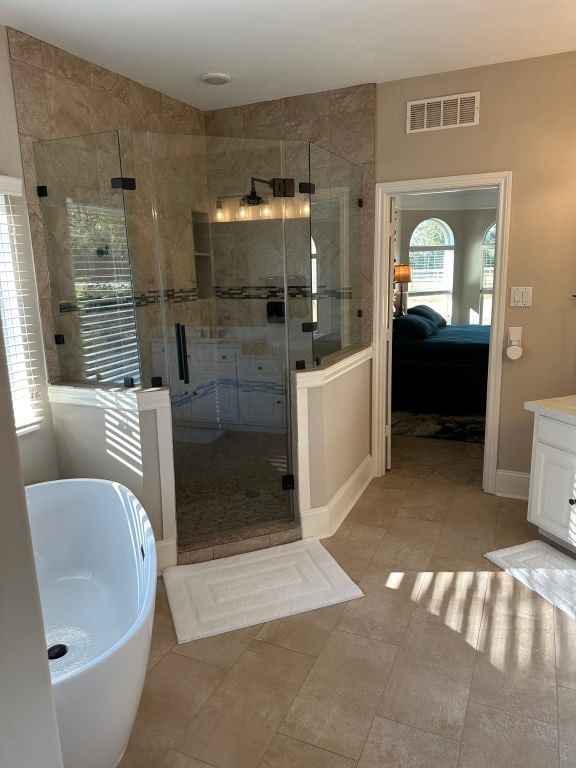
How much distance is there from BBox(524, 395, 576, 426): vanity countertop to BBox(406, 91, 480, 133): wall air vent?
1761mm

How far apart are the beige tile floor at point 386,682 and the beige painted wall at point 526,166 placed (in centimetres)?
123

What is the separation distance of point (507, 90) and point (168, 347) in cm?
255

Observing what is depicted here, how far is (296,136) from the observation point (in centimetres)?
381

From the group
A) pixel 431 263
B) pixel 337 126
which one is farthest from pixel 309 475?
pixel 431 263

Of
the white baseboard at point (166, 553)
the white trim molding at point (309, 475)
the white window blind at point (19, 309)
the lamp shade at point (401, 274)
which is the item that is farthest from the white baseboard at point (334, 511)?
the lamp shade at point (401, 274)

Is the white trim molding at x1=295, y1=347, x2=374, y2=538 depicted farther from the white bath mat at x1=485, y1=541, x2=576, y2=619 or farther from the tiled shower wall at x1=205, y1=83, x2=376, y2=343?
the white bath mat at x1=485, y1=541, x2=576, y2=619

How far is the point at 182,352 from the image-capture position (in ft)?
11.5

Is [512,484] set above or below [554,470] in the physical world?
below

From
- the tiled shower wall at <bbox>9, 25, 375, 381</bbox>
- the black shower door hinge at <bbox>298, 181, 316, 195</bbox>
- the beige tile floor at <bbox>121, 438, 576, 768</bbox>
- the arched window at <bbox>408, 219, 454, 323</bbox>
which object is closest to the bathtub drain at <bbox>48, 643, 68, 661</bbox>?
the beige tile floor at <bbox>121, 438, 576, 768</bbox>

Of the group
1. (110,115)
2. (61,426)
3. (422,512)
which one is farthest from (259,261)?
(422,512)

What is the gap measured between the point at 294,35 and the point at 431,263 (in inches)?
235

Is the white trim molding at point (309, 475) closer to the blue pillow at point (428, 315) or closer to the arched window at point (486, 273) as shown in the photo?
the blue pillow at point (428, 315)

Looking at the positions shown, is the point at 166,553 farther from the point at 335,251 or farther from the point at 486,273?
the point at 486,273

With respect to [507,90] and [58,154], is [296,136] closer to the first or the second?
[507,90]
